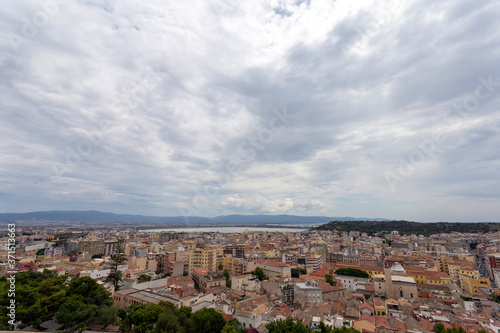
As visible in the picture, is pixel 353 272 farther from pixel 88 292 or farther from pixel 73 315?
pixel 73 315

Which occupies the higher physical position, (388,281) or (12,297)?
(12,297)

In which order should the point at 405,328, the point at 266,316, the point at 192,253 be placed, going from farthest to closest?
the point at 192,253 → the point at 266,316 → the point at 405,328

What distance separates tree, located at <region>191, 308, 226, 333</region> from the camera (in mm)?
16125

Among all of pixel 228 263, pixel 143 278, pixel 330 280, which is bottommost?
pixel 330 280

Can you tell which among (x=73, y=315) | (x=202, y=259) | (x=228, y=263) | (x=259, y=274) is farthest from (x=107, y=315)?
(x=228, y=263)

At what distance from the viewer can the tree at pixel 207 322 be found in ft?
52.9

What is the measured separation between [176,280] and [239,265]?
43.6 feet

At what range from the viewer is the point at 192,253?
40312mm

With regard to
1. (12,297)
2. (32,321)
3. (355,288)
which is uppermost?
(12,297)

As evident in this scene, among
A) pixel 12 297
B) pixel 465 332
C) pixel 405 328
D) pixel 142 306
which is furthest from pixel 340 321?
pixel 12 297

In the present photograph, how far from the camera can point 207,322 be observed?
1617cm

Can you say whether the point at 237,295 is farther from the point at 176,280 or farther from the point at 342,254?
the point at 342,254

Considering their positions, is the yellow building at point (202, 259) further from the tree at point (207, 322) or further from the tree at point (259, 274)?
the tree at point (207, 322)

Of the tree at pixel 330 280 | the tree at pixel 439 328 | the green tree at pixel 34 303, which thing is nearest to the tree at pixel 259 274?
the tree at pixel 330 280
